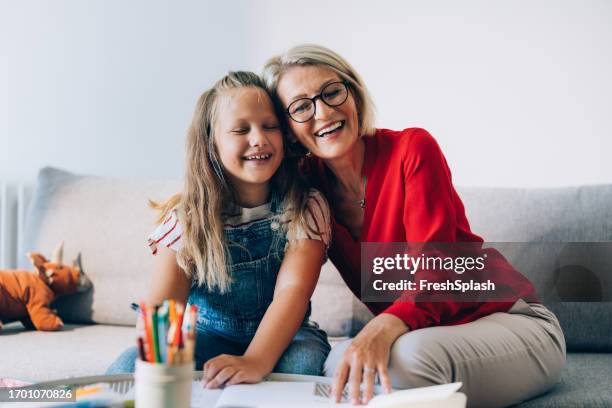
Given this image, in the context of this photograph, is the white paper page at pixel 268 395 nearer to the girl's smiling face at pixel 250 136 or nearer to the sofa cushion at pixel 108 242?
the girl's smiling face at pixel 250 136

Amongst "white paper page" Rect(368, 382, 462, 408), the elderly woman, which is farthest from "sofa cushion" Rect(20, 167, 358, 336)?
"white paper page" Rect(368, 382, 462, 408)

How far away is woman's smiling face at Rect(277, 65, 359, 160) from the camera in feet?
4.36

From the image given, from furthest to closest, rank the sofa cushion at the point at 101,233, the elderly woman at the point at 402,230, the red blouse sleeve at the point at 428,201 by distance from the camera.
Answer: the sofa cushion at the point at 101,233 → the red blouse sleeve at the point at 428,201 → the elderly woman at the point at 402,230

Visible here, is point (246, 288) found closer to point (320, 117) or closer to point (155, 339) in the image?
point (320, 117)

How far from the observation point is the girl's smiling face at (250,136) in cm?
130

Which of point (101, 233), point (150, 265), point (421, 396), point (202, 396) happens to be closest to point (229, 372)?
point (202, 396)

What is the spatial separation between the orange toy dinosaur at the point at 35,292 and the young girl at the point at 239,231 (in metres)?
0.57

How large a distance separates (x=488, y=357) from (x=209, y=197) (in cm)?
62

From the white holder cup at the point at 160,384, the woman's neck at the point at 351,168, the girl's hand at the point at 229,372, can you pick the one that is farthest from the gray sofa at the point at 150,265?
the white holder cup at the point at 160,384

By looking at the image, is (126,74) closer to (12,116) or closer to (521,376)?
(12,116)

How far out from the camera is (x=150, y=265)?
1897mm

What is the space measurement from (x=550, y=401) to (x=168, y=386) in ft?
2.66

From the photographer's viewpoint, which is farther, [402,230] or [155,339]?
[402,230]

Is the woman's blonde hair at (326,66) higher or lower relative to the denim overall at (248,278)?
higher
